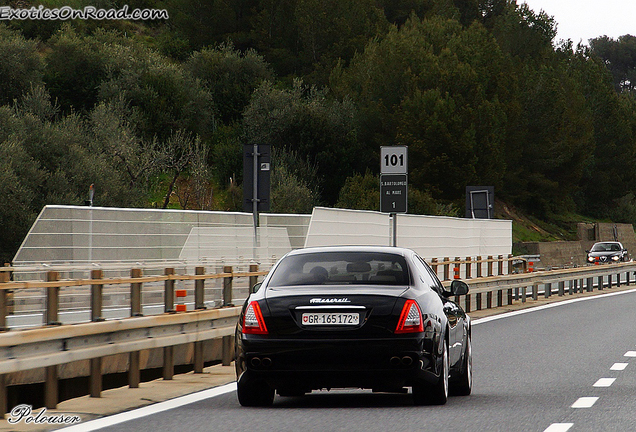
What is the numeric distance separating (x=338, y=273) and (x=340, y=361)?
1241mm

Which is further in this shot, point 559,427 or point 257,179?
point 257,179

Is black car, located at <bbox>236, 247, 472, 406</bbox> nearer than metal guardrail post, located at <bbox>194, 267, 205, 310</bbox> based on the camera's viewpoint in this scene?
Yes

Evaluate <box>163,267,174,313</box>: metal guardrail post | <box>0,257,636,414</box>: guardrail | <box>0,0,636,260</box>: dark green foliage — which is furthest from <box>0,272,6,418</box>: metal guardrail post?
<box>0,0,636,260</box>: dark green foliage

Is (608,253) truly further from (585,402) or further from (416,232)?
(585,402)

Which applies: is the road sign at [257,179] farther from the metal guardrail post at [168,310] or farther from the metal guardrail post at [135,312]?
the metal guardrail post at [135,312]

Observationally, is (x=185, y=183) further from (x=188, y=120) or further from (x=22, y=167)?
(x=22, y=167)

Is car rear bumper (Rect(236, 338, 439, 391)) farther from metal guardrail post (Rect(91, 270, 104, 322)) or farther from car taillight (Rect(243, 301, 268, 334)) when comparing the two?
metal guardrail post (Rect(91, 270, 104, 322))

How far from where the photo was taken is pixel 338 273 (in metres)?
10.5

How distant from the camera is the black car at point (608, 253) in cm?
5712

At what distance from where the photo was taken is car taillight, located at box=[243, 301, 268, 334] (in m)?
9.58

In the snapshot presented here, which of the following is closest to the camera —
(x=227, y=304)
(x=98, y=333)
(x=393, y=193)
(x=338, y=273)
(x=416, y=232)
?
(x=98, y=333)

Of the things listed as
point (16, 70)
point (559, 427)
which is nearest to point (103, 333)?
point (559, 427)

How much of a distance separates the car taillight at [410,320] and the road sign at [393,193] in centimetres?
1346

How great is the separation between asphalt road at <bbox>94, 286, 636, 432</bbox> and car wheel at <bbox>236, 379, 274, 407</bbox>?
0.32ft
